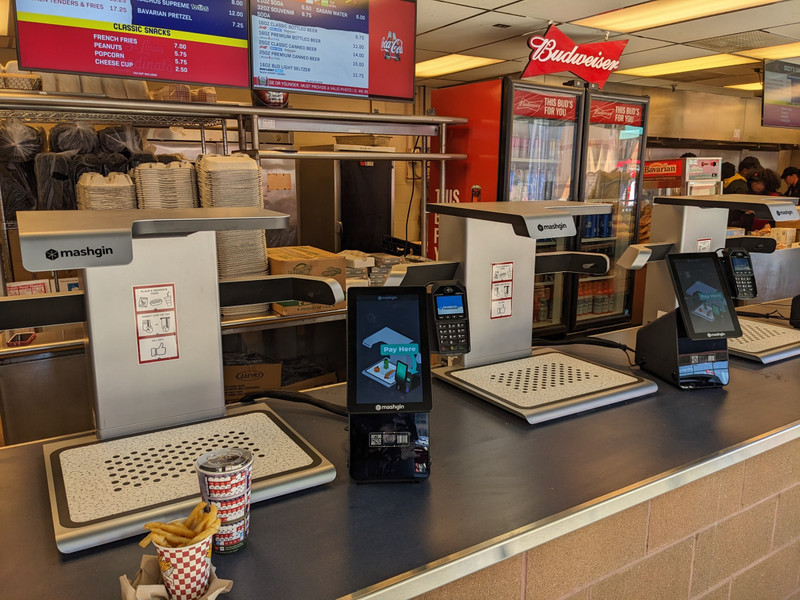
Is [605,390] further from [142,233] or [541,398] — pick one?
[142,233]

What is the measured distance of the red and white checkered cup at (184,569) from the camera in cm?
81

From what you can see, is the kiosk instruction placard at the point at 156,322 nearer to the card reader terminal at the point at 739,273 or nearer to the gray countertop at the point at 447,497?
the gray countertop at the point at 447,497

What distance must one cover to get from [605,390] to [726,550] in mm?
501

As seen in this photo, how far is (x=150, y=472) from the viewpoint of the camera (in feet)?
3.89

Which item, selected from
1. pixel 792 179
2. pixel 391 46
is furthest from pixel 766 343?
pixel 792 179

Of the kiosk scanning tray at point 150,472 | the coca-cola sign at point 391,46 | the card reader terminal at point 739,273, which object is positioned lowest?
the kiosk scanning tray at point 150,472

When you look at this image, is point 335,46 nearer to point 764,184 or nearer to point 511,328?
point 511,328

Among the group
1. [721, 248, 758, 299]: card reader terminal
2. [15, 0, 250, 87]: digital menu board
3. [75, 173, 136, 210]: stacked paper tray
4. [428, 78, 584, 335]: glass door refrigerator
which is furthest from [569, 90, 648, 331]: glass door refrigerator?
[75, 173, 136, 210]: stacked paper tray

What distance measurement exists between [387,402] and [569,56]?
4.00 metres

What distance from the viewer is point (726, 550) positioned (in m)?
1.58

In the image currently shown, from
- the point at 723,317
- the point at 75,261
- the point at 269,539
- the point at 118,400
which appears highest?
the point at 75,261

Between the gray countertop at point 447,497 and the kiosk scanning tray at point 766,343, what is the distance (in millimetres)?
348

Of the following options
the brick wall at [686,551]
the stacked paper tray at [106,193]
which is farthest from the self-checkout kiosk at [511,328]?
the stacked paper tray at [106,193]

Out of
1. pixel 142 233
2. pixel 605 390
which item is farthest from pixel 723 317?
pixel 142 233
